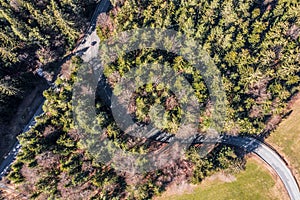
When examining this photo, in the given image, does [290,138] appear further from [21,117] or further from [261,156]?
[21,117]

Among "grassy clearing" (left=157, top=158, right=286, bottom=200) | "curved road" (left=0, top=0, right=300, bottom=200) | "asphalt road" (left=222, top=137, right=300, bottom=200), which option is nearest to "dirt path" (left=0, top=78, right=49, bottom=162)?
"curved road" (left=0, top=0, right=300, bottom=200)

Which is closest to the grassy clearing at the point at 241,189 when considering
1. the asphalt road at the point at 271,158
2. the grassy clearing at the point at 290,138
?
the asphalt road at the point at 271,158

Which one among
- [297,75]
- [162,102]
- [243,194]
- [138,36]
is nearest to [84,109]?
[162,102]

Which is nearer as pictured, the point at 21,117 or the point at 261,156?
the point at 261,156

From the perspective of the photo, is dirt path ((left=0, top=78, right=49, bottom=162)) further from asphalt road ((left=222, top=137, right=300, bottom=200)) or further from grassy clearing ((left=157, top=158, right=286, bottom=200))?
asphalt road ((left=222, top=137, right=300, bottom=200))

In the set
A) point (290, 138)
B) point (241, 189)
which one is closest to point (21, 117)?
point (241, 189)

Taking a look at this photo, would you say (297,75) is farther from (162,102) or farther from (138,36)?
(138,36)

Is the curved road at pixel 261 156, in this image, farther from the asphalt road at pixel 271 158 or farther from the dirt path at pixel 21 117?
the dirt path at pixel 21 117
